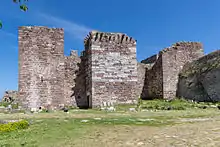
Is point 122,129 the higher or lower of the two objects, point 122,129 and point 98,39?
the lower

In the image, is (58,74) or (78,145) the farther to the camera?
(58,74)

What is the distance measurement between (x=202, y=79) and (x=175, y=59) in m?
4.20

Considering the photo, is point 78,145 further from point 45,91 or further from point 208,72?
point 208,72

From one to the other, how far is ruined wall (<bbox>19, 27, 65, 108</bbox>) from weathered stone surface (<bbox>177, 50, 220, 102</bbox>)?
38.0 ft

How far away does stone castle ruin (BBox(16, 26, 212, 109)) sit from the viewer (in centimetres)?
2166

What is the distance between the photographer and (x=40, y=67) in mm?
22000

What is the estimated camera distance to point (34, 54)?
72.1ft

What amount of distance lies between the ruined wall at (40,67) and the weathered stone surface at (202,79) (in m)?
11.6

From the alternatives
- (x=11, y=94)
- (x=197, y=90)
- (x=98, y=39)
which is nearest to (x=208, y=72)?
(x=197, y=90)

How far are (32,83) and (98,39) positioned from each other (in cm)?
671

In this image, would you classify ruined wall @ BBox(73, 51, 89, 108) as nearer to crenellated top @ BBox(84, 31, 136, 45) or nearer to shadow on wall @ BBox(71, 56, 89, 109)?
shadow on wall @ BBox(71, 56, 89, 109)

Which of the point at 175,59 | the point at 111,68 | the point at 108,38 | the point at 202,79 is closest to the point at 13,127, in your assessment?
the point at 111,68

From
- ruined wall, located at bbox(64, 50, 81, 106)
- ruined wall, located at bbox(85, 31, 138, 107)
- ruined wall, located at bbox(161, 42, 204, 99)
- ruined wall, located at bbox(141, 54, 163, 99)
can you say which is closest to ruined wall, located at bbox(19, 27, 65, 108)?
ruined wall, located at bbox(64, 50, 81, 106)

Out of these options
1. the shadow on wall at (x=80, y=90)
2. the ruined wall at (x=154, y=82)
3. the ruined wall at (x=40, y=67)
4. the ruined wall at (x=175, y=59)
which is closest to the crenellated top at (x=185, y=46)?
the ruined wall at (x=175, y=59)
